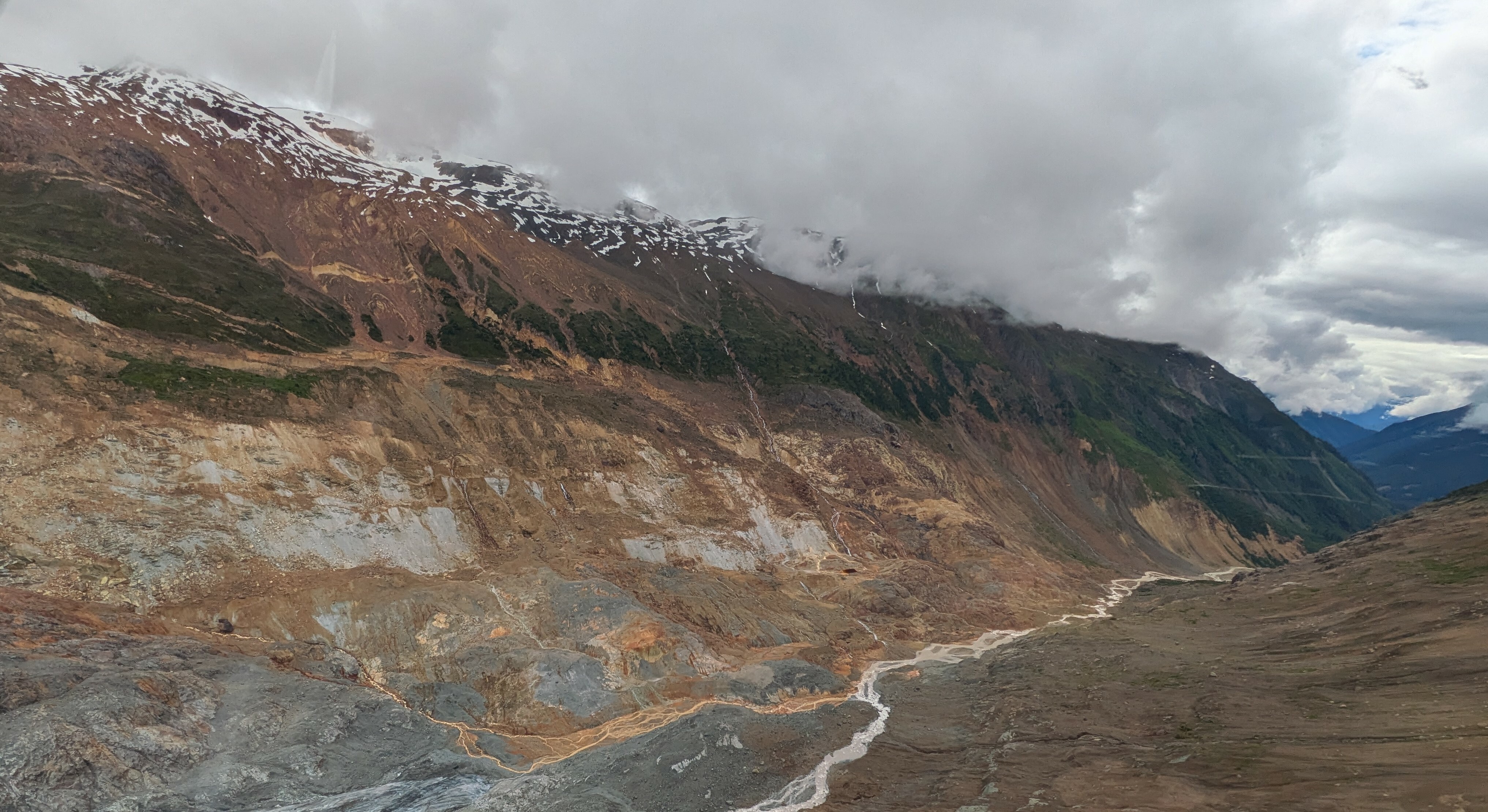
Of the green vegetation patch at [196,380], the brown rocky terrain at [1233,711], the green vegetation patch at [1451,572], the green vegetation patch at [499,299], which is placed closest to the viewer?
the brown rocky terrain at [1233,711]

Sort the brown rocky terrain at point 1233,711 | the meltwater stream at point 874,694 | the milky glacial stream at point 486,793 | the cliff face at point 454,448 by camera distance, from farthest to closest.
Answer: the cliff face at point 454,448, the meltwater stream at point 874,694, the brown rocky terrain at point 1233,711, the milky glacial stream at point 486,793

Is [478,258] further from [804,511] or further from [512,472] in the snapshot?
[804,511]

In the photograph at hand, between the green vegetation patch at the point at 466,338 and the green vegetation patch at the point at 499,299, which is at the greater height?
the green vegetation patch at the point at 499,299

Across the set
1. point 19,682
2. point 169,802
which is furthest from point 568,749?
point 19,682

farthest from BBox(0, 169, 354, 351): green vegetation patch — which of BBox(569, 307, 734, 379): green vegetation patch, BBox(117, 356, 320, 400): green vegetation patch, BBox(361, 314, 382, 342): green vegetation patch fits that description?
BBox(569, 307, 734, 379): green vegetation patch

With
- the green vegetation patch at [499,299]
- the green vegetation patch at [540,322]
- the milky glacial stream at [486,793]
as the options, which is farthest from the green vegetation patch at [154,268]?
the milky glacial stream at [486,793]

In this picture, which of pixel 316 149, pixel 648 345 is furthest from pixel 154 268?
pixel 648 345

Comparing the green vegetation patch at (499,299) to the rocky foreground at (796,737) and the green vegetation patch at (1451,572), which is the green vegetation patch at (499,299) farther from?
the green vegetation patch at (1451,572)
